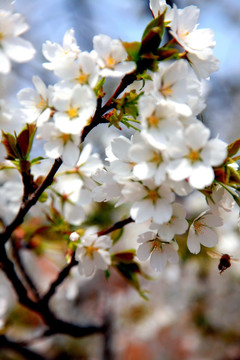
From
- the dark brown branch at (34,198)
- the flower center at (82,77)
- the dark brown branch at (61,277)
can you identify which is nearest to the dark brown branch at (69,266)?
the dark brown branch at (61,277)

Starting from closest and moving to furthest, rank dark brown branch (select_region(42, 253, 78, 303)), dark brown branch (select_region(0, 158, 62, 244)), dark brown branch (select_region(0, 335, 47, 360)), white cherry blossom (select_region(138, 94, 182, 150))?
white cherry blossom (select_region(138, 94, 182, 150))
dark brown branch (select_region(0, 158, 62, 244))
dark brown branch (select_region(42, 253, 78, 303))
dark brown branch (select_region(0, 335, 47, 360))

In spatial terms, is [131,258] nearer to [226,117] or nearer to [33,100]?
[33,100]

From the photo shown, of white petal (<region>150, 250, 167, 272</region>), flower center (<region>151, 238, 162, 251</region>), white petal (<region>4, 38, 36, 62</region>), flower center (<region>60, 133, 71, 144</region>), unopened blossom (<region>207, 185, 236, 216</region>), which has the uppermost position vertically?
white petal (<region>4, 38, 36, 62</region>)

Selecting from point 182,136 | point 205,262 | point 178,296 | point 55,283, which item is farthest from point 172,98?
point 178,296

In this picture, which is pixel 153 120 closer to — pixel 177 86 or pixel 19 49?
pixel 177 86

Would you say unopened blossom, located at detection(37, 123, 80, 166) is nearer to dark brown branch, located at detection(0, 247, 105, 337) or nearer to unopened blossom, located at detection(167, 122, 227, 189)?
unopened blossom, located at detection(167, 122, 227, 189)

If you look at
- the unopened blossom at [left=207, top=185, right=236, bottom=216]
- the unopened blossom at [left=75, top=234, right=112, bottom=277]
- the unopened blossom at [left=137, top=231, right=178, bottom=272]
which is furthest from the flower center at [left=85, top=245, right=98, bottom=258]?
the unopened blossom at [left=207, top=185, right=236, bottom=216]

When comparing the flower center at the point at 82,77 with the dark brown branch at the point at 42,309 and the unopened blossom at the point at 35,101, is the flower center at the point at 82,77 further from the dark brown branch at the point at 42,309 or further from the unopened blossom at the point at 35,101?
the dark brown branch at the point at 42,309

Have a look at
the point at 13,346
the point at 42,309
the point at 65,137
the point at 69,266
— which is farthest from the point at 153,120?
the point at 13,346
